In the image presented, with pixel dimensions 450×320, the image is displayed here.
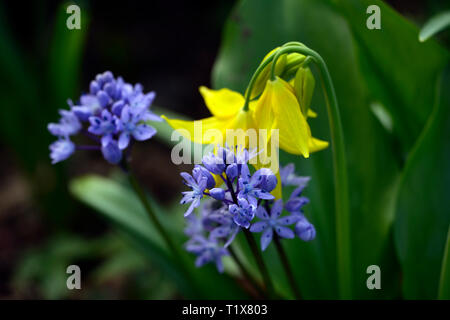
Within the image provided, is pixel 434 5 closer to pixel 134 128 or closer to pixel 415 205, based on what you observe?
pixel 415 205

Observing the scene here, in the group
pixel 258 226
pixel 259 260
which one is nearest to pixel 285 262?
pixel 259 260

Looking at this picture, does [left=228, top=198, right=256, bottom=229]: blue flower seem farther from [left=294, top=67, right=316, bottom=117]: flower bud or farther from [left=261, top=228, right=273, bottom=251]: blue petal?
[left=294, top=67, right=316, bottom=117]: flower bud

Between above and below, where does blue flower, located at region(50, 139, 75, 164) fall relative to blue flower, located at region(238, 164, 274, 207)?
above

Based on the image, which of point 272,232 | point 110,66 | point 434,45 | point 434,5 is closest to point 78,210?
point 110,66

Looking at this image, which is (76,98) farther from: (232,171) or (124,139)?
(232,171)

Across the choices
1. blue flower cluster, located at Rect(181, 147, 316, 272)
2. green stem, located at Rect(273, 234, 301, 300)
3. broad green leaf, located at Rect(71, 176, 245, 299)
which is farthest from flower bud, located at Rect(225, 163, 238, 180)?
broad green leaf, located at Rect(71, 176, 245, 299)

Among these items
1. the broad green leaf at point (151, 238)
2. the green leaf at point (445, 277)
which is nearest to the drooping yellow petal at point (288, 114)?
the green leaf at point (445, 277)

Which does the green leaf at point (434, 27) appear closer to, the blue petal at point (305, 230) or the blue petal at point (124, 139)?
the blue petal at point (305, 230)
